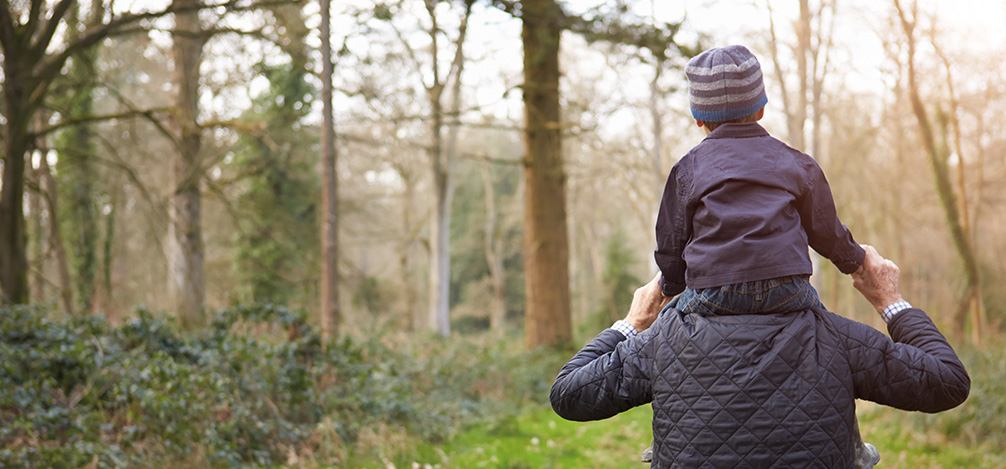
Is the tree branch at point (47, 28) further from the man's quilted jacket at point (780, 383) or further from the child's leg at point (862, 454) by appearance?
the child's leg at point (862, 454)

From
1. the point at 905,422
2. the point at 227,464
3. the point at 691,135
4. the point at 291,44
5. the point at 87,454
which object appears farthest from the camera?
the point at 691,135

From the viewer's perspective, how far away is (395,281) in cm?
2702

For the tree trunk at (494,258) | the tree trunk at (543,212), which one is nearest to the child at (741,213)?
the tree trunk at (543,212)

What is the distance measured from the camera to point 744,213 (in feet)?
5.37

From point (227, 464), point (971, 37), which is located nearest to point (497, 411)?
point (227, 464)

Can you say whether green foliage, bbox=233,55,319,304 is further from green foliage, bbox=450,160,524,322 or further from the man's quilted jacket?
the man's quilted jacket

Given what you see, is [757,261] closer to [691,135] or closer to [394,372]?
[394,372]

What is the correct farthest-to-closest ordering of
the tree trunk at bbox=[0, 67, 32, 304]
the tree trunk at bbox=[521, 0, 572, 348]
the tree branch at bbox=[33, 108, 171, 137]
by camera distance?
the tree trunk at bbox=[521, 0, 572, 348]
the tree branch at bbox=[33, 108, 171, 137]
the tree trunk at bbox=[0, 67, 32, 304]

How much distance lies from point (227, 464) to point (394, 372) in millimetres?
3056

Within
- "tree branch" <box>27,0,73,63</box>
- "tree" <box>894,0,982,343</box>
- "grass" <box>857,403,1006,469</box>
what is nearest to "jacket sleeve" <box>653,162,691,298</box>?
"grass" <box>857,403,1006,469</box>

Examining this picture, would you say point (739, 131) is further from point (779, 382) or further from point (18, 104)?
point (18, 104)

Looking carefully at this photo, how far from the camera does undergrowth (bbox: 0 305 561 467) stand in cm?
516

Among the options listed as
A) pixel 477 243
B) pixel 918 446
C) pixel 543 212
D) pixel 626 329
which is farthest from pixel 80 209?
pixel 477 243

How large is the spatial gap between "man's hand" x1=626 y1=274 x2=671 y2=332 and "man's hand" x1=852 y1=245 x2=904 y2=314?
1.63ft
